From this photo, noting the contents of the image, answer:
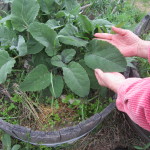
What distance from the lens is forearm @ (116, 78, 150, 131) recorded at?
0.63 meters

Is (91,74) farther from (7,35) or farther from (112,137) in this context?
(112,137)

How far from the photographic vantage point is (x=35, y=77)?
81 cm

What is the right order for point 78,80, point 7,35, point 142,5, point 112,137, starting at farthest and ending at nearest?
point 142,5, point 112,137, point 7,35, point 78,80

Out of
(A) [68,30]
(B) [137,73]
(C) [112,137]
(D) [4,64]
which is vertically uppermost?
(A) [68,30]

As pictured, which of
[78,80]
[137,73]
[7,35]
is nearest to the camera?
[78,80]

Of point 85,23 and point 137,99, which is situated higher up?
point 85,23

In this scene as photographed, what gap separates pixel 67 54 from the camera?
871mm

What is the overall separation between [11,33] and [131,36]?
0.58 m

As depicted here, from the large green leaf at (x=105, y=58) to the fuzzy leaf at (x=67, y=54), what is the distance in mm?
66

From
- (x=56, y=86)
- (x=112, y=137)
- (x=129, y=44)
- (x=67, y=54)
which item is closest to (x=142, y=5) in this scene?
(x=129, y=44)

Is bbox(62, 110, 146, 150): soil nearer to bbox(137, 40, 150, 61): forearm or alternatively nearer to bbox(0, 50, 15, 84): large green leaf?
bbox(137, 40, 150, 61): forearm

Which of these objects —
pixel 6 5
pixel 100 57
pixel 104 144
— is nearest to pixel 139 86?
pixel 100 57

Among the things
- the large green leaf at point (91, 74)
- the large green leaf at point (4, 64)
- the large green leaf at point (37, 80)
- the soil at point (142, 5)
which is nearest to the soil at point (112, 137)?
the large green leaf at point (91, 74)

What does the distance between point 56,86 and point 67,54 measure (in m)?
0.15
